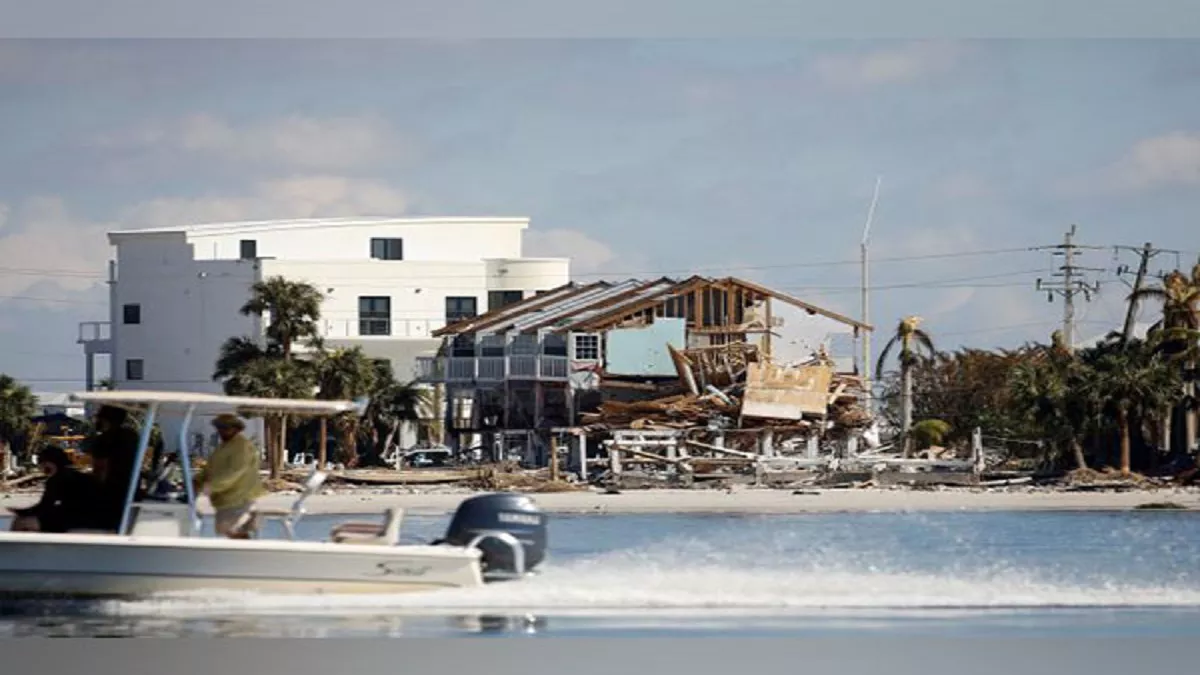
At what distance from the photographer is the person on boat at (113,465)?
44.2 ft

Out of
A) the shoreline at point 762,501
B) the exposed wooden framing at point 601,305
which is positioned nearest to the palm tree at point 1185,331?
the shoreline at point 762,501

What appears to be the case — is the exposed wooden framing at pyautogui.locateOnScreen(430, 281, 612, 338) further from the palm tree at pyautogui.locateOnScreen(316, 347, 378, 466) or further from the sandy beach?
the sandy beach

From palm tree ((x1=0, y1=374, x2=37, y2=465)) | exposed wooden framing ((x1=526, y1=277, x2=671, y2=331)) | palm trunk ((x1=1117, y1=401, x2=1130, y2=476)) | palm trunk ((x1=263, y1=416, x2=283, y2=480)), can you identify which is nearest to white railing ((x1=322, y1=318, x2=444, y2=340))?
exposed wooden framing ((x1=526, y1=277, x2=671, y2=331))

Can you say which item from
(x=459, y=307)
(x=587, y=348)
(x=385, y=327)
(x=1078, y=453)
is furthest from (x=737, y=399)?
(x=385, y=327)

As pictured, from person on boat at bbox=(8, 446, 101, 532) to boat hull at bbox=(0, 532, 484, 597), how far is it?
0.53 feet

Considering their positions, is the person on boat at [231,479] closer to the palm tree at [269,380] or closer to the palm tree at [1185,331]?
the palm tree at [269,380]

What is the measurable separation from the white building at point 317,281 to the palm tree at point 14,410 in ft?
4.79

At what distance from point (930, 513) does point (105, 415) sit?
16.8m

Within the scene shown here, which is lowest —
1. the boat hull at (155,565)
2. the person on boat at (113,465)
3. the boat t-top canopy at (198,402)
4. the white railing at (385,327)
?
the boat hull at (155,565)

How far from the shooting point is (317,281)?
38.1 meters

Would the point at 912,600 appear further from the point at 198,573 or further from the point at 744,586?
the point at 198,573

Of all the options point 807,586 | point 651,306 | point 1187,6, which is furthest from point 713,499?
point 1187,6

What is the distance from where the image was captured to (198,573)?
13.4 meters

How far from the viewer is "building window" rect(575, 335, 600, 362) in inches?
1517
